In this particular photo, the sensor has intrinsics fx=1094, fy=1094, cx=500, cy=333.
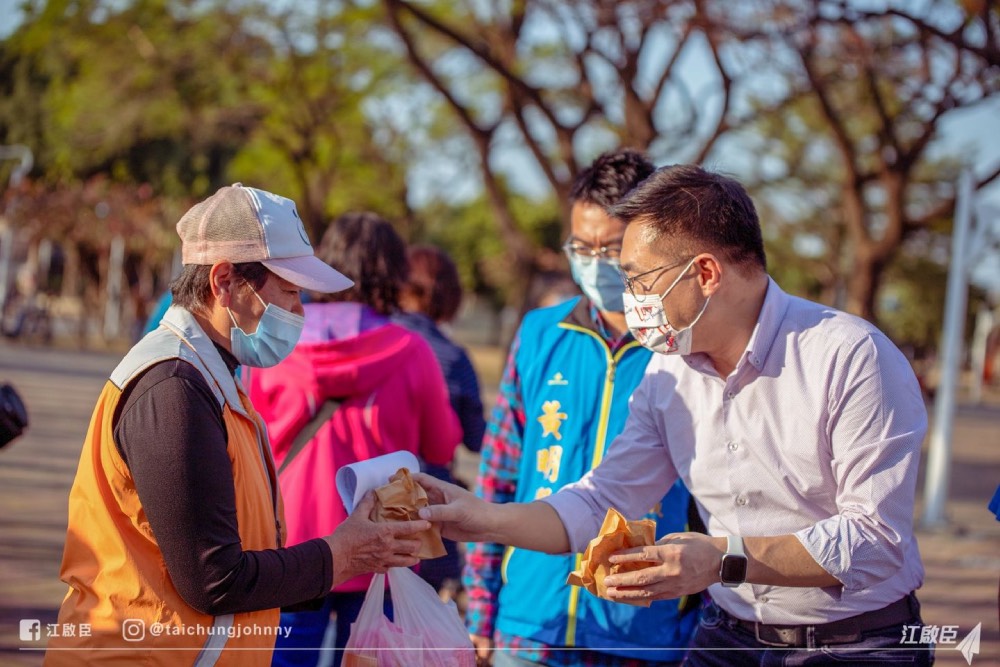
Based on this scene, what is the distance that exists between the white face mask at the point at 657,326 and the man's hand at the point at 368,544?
0.72m

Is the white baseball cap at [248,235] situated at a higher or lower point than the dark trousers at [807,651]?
higher

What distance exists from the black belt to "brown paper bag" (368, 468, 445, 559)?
842 mm

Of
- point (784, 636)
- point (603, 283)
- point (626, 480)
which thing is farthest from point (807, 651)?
point (603, 283)

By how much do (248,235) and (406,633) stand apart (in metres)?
1.07

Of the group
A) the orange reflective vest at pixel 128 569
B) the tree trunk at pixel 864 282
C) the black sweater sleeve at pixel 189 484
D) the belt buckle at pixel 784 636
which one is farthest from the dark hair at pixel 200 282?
the tree trunk at pixel 864 282

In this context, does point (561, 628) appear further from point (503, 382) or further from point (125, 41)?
point (125, 41)

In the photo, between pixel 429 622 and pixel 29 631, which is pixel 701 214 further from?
pixel 29 631

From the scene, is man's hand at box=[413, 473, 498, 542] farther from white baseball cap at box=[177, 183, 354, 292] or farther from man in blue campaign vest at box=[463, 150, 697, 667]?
white baseball cap at box=[177, 183, 354, 292]

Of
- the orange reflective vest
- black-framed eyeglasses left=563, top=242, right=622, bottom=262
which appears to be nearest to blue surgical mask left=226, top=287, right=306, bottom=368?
the orange reflective vest

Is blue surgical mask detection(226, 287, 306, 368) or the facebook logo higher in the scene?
blue surgical mask detection(226, 287, 306, 368)

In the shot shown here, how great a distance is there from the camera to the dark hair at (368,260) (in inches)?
148

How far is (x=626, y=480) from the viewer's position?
2.93m

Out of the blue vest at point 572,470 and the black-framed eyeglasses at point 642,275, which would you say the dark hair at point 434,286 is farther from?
the black-framed eyeglasses at point 642,275

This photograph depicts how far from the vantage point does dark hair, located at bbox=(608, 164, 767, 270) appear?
2604 millimetres
